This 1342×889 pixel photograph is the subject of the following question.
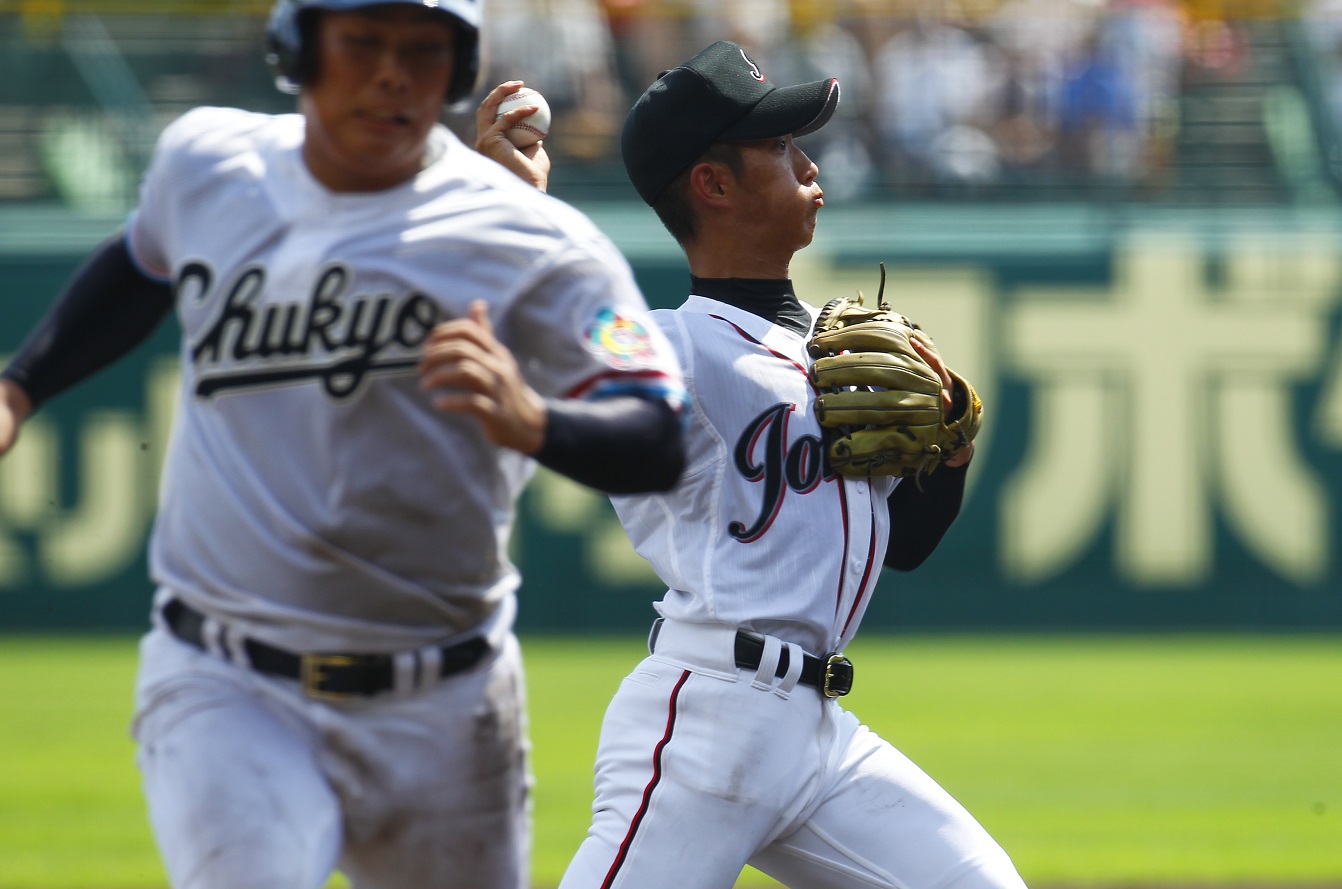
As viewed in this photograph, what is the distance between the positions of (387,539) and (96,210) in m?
10.6

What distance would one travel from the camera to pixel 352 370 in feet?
8.75

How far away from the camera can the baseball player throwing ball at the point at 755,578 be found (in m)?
3.29

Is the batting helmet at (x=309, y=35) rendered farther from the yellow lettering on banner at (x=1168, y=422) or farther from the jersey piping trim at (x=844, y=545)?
the yellow lettering on banner at (x=1168, y=422)

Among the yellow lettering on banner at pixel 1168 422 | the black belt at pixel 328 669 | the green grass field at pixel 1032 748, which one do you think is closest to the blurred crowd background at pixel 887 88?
the yellow lettering on banner at pixel 1168 422

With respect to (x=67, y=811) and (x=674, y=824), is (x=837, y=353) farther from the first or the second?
(x=67, y=811)

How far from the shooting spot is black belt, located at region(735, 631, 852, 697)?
132 inches

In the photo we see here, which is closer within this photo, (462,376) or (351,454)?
(462,376)

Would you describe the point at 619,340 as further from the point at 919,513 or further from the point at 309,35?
the point at 919,513

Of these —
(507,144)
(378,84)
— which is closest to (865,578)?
(507,144)

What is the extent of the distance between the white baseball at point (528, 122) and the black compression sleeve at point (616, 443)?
109 cm

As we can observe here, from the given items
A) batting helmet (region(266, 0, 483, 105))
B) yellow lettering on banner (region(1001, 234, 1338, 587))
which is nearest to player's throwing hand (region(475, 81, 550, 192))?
batting helmet (region(266, 0, 483, 105))

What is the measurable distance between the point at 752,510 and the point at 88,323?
122 cm

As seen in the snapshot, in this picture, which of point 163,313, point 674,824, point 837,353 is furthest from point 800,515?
point 163,313

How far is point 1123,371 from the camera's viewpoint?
1235 centimetres
